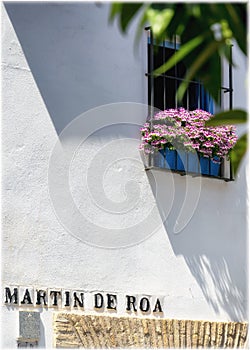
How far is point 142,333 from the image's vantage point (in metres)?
7.28

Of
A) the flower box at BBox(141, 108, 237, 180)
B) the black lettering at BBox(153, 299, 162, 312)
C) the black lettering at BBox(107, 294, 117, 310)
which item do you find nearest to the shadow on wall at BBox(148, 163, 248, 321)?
the flower box at BBox(141, 108, 237, 180)

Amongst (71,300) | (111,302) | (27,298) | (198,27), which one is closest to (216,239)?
(111,302)

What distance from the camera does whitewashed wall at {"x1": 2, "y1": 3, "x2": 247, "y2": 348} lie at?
6898 millimetres

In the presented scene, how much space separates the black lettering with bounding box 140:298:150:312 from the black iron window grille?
1.08 metres

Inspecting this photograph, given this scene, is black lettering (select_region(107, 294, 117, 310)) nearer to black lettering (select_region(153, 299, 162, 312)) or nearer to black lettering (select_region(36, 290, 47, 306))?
black lettering (select_region(153, 299, 162, 312))

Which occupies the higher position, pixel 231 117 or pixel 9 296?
pixel 231 117

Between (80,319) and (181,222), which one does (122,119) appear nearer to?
(181,222)

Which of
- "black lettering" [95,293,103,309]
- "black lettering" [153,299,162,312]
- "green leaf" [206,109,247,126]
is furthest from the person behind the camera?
"black lettering" [153,299,162,312]

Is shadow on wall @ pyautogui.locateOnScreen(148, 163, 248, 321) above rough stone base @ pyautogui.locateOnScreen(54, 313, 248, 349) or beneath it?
above

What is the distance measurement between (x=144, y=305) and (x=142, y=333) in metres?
0.23

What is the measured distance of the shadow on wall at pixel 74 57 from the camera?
713cm

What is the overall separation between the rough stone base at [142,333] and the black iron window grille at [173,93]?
1265 mm

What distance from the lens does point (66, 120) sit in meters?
7.23

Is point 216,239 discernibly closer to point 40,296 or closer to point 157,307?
point 157,307
